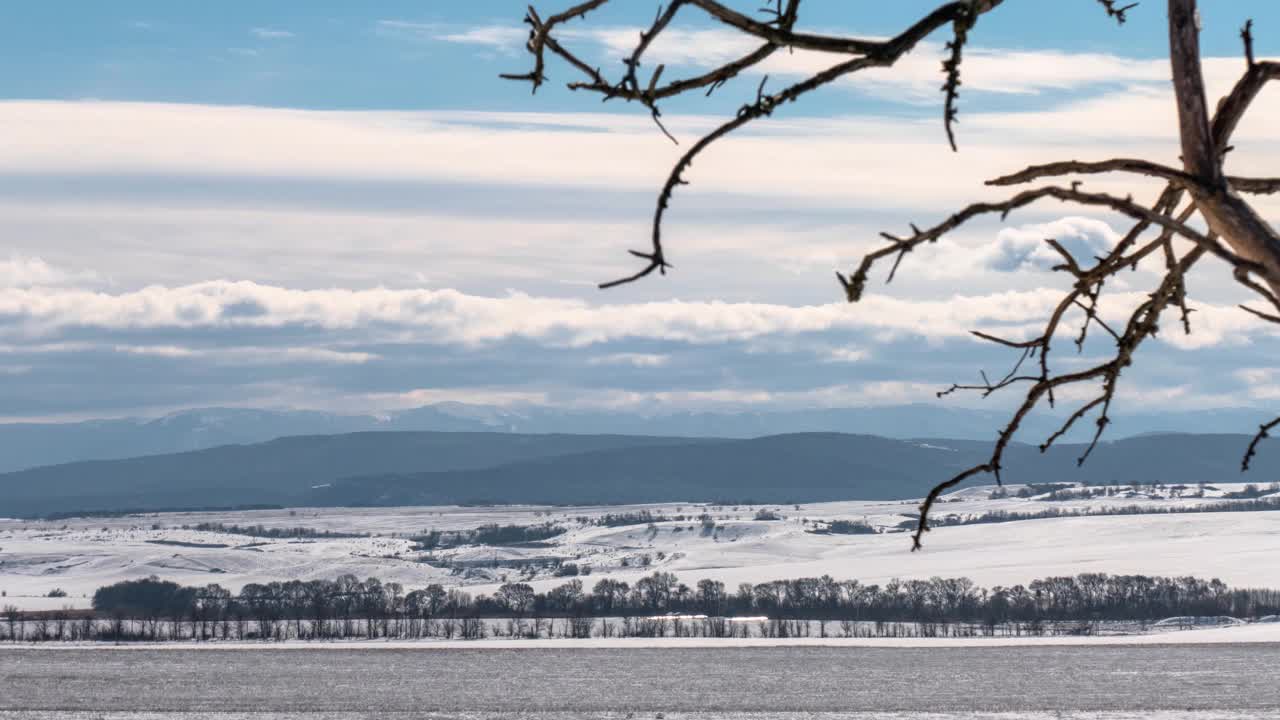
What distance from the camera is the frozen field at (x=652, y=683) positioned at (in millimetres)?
42950

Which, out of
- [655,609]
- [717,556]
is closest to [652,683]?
[655,609]

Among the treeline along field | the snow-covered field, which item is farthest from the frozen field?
the snow-covered field

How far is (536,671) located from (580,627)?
103 feet

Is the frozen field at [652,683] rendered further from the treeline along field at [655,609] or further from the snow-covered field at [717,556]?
the snow-covered field at [717,556]

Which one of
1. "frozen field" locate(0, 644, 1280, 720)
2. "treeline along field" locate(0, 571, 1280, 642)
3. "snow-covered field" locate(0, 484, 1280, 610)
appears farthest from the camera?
"snow-covered field" locate(0, 484, 1280, 610)

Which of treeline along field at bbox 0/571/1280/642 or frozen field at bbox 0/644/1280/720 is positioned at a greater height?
frozen field at bbox 0/644/1280/720

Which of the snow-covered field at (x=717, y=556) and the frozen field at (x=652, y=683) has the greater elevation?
the snow-covered field at (x=717, y=556)

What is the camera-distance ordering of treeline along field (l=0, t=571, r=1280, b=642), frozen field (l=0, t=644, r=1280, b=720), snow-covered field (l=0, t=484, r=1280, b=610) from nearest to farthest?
frozen field (l=0, t=644, r=1280, b=720) < treeline along field (l=0, t=571, r=1280, b=642) < snow-covered field (l=0, t=484, r=1280, b=610)

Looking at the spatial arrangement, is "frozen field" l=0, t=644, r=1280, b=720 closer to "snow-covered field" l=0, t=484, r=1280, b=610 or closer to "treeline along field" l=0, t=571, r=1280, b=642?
"treeline along field" l=0, t=571, r=1280, b=642

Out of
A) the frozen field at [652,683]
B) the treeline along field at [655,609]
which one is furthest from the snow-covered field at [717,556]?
the frozen field at [652,683]

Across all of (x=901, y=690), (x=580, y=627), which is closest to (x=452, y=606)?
(x=580, y=627)

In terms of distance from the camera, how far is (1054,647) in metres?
63.9

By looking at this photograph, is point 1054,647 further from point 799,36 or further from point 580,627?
point 799,36

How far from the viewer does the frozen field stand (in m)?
43.0
